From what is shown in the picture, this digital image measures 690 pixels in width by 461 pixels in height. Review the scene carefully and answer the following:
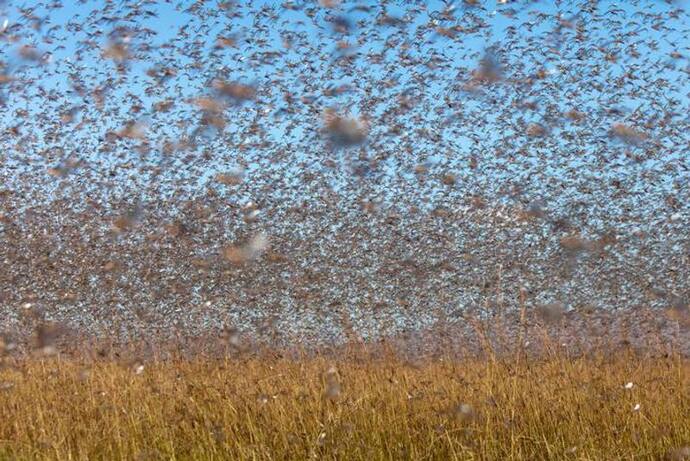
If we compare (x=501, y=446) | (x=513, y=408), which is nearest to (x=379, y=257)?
(x=513, y=408)

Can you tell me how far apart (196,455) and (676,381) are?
11.5ft

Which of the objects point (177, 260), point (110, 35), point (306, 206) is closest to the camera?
point (110, 35)

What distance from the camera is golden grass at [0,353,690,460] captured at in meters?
4.92

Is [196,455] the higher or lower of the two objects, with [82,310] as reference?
higher

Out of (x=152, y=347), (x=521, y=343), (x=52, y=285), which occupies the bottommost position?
(x=52, y=285)

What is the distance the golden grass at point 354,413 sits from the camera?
4.92 metres

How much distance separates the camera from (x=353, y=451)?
4.83 metres

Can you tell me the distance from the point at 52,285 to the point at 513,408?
5635mm

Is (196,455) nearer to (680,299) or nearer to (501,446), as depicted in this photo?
A: (501,446)

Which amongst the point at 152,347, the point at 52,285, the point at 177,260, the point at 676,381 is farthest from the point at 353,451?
the point at 52,285

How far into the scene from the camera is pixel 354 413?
5.54 meters

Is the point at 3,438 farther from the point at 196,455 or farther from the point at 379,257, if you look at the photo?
the point at 379,257

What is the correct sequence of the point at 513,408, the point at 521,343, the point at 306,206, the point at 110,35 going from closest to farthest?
1. the point at 513,408
2. the point at 521,343
3. the point at 110,35
4. the point at 306,206

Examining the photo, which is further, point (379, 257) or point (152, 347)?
point (379, 257)
